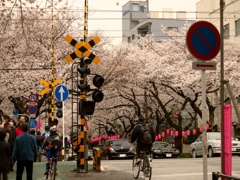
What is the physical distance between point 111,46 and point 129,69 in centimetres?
306

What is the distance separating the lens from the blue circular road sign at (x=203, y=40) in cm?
764

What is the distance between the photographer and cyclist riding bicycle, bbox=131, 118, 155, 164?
43.2ft

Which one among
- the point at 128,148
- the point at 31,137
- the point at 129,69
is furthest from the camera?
the point at 129,69

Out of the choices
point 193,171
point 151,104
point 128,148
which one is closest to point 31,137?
point 193,171

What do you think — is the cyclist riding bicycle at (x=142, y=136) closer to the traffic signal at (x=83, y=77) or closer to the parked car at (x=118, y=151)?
the traffic signal at (x=83, y=77)

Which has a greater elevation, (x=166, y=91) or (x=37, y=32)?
(x=37, y=32)

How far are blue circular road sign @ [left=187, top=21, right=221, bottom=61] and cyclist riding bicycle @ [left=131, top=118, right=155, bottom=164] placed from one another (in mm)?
5821

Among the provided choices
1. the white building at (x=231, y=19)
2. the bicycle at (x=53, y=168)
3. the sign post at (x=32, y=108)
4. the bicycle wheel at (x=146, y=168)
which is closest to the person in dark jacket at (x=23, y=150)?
the bicycle at (x=53, y=168)

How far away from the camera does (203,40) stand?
303 inches

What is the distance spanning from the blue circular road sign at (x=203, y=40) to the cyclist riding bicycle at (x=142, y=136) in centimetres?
582

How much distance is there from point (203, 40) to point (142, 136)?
5.94 meters

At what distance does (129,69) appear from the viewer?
4031cm


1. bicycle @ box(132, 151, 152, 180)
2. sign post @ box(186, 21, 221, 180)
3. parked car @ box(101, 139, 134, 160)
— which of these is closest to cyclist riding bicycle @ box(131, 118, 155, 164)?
bicycle @ box(132, 151, 152, 180)

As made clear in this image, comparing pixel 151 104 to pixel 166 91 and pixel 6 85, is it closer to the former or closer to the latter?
pixel 166 91
